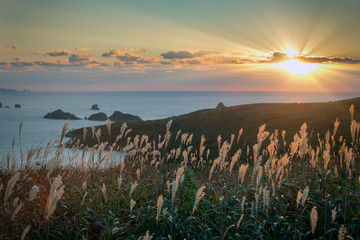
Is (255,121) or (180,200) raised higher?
(180,200)

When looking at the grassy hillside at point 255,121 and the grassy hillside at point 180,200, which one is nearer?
the grassy hillside at point 180,200

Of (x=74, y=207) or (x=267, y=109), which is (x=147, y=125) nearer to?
(x=267, y=109)

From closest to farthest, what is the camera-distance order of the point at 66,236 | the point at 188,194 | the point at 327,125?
the point at 66,236, the point at 188,194, the point at 327,125

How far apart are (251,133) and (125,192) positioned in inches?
1028

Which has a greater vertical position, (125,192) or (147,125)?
(125,192)

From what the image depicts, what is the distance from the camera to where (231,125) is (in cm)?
3422

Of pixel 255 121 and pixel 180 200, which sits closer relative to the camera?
pixel 180 200

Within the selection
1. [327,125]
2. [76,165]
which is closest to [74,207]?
[76,165]

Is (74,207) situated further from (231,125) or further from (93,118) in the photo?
(93,118)

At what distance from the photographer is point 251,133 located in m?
30.0

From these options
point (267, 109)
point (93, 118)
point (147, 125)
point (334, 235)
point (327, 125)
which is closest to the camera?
point (334, 235)

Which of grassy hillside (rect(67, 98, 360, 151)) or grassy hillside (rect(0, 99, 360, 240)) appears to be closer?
grassy hillside (rect(0, 99, 360, 240))

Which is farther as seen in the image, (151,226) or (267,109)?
(267,109)

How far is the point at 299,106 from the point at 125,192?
107ft
